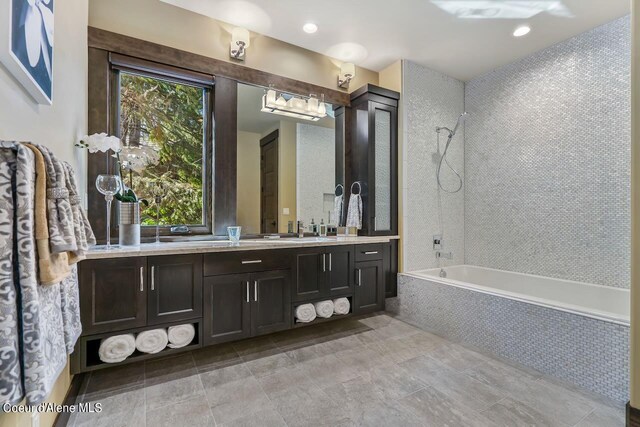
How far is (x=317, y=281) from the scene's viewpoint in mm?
2586

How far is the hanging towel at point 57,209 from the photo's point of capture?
0.96 m

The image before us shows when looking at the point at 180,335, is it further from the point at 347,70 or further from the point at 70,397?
the point at 347,70

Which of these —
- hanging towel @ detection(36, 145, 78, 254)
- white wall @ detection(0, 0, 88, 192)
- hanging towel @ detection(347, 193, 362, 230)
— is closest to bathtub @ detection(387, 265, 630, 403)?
hanging towel @ detection(347, 193, 362, 230)

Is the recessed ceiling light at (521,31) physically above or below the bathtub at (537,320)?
above

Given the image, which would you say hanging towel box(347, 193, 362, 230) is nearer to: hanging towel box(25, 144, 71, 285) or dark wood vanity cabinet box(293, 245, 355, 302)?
dark wood vanity cabinet box(293, 245, 355, 302)

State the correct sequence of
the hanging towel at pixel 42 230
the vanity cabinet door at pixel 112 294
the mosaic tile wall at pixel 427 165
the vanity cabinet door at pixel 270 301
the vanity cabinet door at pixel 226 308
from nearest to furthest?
the hanging towel at pixel 42 230 < the vanity cabinet door at pixel 112 294 < the vanity cabinet door at pixel 226 308 < the vanity cabinet door at pixel 270 301 < the mosaic tile wall at pixel 427 165

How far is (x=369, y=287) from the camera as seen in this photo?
9.63ft

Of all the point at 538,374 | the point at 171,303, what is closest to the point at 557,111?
the point at 538,374

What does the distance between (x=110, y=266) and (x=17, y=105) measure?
41.8 inches

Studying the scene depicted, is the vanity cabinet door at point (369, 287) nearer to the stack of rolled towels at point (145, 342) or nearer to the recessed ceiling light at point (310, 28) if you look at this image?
the stack of rolled towels at point (145, 342)

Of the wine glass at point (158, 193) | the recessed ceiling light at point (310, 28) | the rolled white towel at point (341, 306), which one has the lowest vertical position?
the rolled white towel at point (341, 306)

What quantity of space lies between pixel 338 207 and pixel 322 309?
122 cm

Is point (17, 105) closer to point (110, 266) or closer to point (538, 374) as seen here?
point (110, 266)

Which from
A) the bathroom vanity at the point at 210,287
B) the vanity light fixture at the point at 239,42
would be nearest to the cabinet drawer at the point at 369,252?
the bathroom vanity at the point at 210,287
